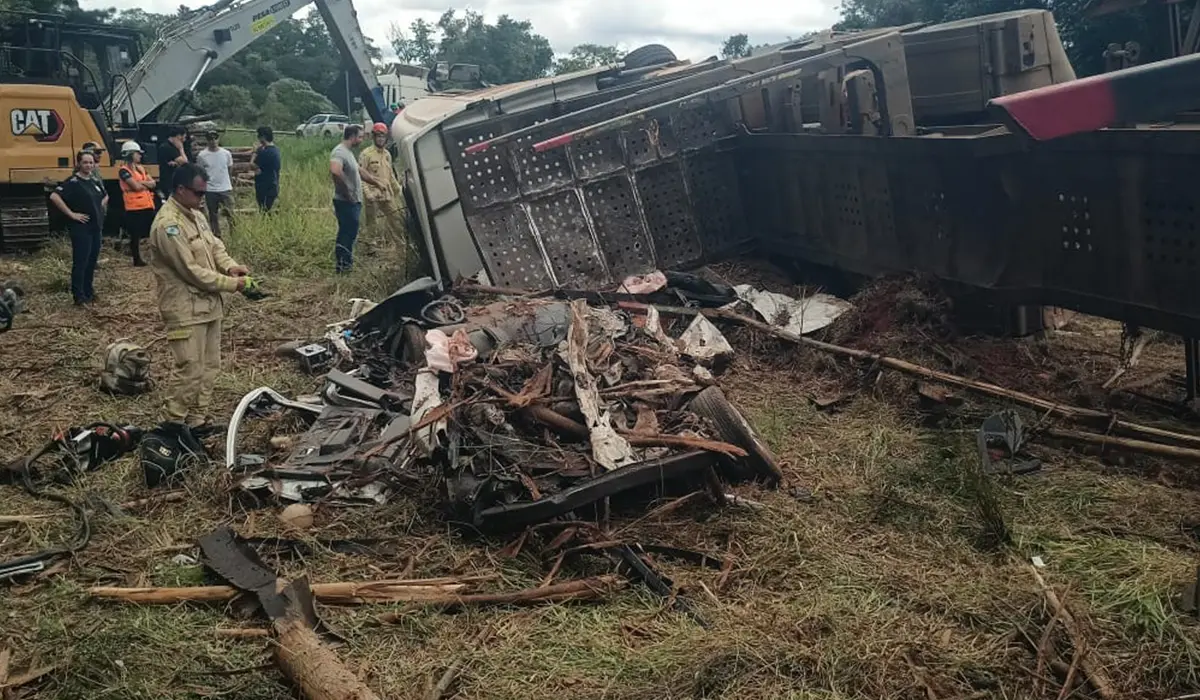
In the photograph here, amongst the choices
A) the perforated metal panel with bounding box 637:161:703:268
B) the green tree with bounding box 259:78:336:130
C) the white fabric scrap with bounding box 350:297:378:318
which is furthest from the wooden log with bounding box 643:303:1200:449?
the green tree with bounding box 259:78:336:130

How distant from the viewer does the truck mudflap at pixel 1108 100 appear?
351 cm

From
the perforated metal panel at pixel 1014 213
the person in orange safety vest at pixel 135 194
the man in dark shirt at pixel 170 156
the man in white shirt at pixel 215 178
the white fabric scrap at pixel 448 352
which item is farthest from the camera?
the man in dark shirt at pixel 170 156

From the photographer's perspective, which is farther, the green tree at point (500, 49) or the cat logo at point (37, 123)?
the green tree at point (500, 49)

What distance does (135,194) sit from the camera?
10.8 meters

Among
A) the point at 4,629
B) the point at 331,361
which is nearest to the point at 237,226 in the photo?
the point at 331,361

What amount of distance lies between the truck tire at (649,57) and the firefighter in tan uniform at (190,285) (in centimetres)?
529

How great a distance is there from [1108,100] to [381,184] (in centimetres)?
887

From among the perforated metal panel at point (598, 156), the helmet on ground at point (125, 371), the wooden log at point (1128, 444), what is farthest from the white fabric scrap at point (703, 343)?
the helmet on ground at point (125, 371)

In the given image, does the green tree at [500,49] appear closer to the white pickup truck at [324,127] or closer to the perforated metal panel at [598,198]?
the white pickup truck at [324,127]

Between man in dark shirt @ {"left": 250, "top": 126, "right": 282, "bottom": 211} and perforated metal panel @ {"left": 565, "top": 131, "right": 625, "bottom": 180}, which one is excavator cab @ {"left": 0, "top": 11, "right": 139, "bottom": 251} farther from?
perforated metal panel @ {"left": 565, "top": 131, "right": 625, "bottom": 180}

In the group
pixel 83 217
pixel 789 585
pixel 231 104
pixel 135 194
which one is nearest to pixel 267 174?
pixel 135 194

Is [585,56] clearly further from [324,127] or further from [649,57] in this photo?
[649,57]

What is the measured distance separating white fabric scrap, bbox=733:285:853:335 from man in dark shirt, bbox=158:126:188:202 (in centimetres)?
803

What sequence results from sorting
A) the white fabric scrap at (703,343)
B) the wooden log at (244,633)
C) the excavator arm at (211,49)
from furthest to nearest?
the excavator arm at (211,49)
the white fabric scrap at (703,343)
the wooden log at (244,633)
